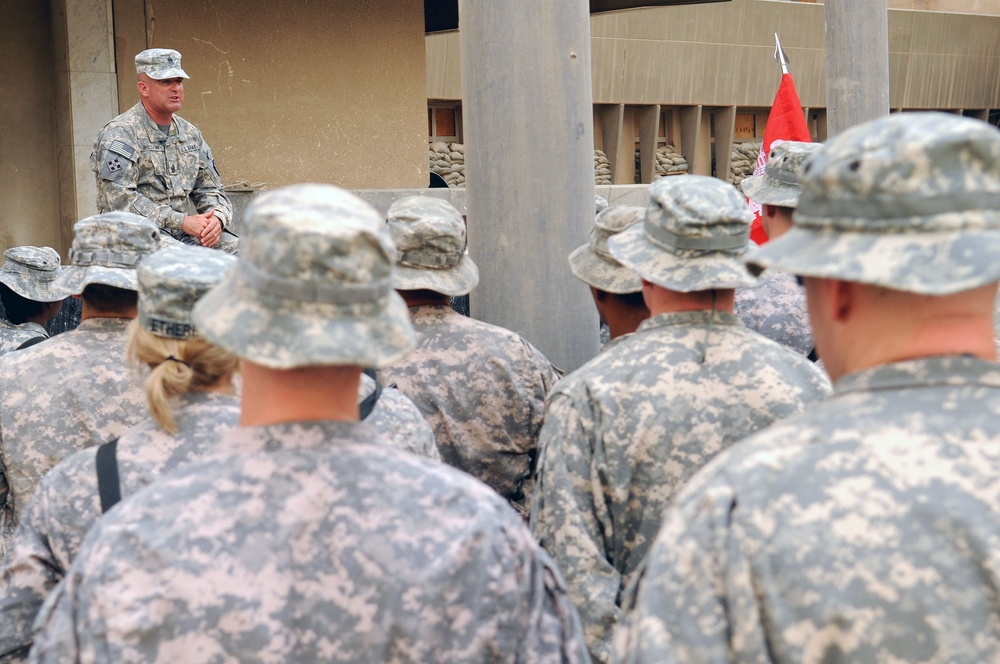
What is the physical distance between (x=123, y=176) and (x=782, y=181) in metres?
3.54

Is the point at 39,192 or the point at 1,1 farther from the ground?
the point at 1,1

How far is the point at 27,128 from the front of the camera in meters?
9.75

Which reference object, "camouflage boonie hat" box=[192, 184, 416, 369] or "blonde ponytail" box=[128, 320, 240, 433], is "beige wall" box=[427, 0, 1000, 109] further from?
"camouflage boonie hat" box=[192, 184, 416, 369]

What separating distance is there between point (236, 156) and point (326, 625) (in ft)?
26.9

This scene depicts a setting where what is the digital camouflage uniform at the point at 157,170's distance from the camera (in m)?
6.83

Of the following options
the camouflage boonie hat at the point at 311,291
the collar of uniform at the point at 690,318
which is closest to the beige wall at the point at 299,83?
the collar of uniform at the point at 690,318

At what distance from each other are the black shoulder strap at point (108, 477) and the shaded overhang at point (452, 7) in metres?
9.50

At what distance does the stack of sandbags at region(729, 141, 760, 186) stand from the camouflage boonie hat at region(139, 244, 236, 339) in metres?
19.2

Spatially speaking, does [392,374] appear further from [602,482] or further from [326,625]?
[326,625]

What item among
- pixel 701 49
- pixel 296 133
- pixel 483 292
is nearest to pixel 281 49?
pixel 296 133

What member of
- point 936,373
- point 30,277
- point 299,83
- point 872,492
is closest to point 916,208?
point 936,373

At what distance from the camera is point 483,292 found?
5.53m

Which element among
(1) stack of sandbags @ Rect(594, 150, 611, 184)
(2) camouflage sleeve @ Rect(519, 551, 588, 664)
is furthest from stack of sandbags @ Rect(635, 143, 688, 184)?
(2) camouflage sleeve @ Rect(519, 551, 588, 664)

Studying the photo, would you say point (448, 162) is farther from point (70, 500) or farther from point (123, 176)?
point (70, 500)
